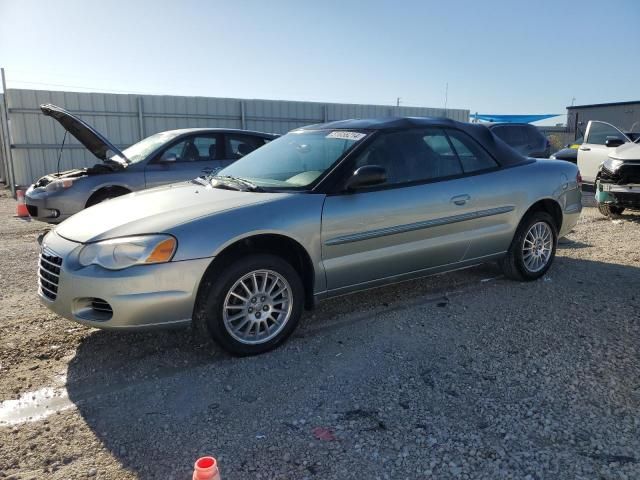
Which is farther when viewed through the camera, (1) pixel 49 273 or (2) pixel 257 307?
(2) pixel 257 307

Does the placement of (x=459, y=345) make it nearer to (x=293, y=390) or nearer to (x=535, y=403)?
(x=535, y=403)

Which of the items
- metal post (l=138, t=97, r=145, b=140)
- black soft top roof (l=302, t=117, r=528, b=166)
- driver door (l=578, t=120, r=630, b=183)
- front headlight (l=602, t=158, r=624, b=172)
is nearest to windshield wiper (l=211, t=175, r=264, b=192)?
black soft top roof (l=302, t=117, r=528, b=166)

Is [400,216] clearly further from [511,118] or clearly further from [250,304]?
[511,118]

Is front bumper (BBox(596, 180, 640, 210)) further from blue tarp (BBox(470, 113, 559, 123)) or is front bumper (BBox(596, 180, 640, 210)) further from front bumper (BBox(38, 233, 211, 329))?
blue tarp (BBox(470, 113, 559, 123))

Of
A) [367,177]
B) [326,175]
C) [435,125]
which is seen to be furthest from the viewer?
[435,125]

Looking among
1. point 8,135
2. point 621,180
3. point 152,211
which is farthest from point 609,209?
point 8,135

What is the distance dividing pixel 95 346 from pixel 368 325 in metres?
2.06

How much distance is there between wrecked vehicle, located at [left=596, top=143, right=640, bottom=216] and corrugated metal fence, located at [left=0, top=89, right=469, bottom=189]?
10752mm

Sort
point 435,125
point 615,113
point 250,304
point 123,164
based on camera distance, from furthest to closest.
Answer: point 615,113, point 123,164, point 435,125, point 250,304

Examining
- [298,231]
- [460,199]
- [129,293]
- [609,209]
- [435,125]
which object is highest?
[435,125]

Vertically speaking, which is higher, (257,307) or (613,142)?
(613,142)

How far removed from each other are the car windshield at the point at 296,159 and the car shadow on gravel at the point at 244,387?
1181mm

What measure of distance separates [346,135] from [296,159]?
46 centimetres

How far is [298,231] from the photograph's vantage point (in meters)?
3.60
